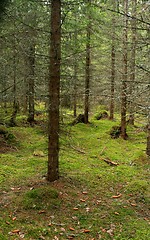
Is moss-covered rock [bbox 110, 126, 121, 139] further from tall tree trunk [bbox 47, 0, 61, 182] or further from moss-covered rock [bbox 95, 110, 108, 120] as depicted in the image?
tall tree trunk [bbox 47, 0, 61, 182]

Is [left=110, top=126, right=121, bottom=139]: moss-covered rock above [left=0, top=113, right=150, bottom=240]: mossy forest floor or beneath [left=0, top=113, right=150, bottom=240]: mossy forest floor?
above

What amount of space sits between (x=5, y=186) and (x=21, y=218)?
1545 mm

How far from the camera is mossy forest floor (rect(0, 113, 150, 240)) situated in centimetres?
435

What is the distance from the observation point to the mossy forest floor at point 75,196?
4352mm

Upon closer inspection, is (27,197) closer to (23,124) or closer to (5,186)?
(5,186)

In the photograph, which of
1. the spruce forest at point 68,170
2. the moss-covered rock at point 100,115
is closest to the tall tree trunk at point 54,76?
the spruce forest at point 68,170

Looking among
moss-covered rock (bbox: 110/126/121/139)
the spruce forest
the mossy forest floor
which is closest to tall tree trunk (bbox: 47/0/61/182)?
the spruce forest

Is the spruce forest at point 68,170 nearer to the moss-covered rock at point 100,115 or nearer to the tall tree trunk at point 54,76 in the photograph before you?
the tall tree trunk at point 54,76

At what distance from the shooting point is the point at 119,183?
6.82 meters

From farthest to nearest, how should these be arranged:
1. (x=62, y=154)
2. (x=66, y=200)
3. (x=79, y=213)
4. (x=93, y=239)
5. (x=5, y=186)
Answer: (x=62, y=154), (x=5, y=186), (x=66, y=200), (x=79, y=213), (x=93, y=239)

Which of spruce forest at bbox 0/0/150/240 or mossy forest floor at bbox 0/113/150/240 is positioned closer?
mossy forest floor at bbox 0/113/150/240

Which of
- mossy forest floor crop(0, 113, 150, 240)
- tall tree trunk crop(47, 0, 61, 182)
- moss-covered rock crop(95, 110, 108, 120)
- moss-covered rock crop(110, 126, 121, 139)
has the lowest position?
mossy forest floor crop(0, 113, 150, 240)

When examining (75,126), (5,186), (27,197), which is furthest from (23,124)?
(27,197)

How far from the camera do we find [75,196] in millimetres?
5531
